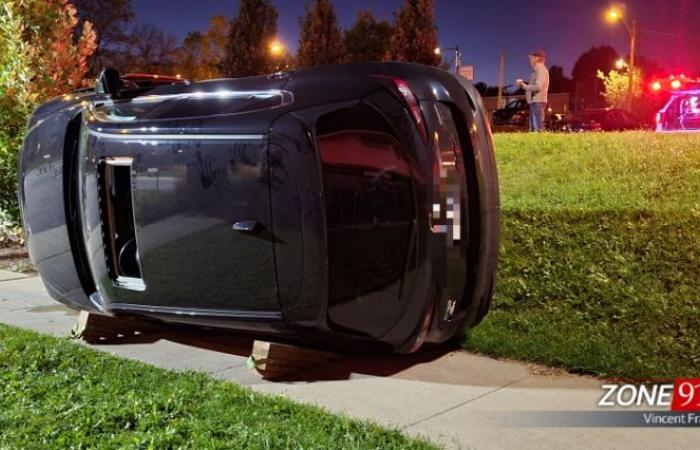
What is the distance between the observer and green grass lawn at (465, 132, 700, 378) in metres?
4.59

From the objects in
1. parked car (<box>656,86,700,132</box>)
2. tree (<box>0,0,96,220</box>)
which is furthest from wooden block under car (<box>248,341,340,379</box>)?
parked car (<box>656,86,700,132</box>)

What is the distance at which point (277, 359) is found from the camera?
473cm

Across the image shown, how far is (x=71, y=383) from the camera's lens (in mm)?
4562

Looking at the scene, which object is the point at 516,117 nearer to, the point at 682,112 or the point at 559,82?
the point at 682,112

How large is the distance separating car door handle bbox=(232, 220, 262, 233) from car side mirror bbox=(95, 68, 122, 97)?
5.80 feet

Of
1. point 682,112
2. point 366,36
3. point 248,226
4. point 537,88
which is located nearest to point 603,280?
point 248,226

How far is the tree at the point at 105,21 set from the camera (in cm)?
2645

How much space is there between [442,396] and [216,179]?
1907 millimetres

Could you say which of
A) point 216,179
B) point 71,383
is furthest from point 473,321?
point 71,383

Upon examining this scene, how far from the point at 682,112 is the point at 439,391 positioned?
33.1 ft

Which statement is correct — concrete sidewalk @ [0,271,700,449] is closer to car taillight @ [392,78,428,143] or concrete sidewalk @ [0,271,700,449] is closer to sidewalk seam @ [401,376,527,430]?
sidewalk seam @ [401,376,527,430]

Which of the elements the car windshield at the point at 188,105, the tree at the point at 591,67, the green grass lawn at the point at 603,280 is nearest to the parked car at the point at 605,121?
the green grass lawn at the point at 603,280

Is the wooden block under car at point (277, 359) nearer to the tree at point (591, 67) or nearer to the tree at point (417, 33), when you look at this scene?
the tree at point (417, 33)

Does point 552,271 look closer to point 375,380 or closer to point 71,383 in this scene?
point 375,380
